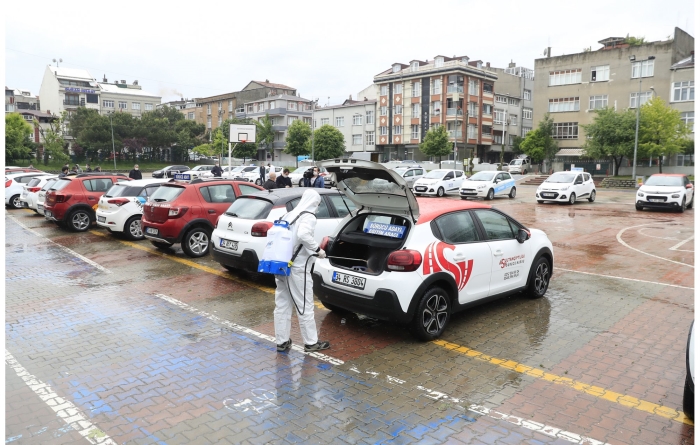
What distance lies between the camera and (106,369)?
541 centimetres

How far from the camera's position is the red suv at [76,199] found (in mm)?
14523

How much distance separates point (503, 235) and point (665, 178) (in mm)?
19172

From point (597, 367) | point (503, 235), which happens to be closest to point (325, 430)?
point (597, 367)

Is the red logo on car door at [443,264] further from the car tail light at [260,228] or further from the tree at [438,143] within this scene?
the tree at [438,143]

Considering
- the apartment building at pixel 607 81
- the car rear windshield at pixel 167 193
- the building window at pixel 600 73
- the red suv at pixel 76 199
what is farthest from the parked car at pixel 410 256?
the building window at pixel 600 73

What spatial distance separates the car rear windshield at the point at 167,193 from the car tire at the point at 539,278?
7.20 metres

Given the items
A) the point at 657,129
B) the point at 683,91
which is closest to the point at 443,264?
the point at 657,129

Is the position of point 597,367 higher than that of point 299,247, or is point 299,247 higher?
point 299,247

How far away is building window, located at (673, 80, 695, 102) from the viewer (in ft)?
158

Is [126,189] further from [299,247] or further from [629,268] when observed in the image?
[629,268]

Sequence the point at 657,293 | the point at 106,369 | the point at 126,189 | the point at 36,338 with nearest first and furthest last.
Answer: the point at 106,369 < the point at 36,338 < the point at 657,293 < the point at 126,189

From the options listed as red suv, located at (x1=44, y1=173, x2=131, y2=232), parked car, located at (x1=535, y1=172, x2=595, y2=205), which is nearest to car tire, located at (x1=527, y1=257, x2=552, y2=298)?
red suv, located at (x1=44, y1=173, x2=131, y2=232)

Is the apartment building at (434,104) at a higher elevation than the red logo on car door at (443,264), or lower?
higher

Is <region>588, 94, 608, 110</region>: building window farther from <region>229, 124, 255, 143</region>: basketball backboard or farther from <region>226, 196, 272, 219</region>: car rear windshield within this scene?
<region>226, 196, 272, 219</region>: car rear windshield
